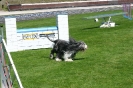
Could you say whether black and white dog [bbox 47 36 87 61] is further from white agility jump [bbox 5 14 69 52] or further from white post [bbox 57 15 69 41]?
white post [bbox 57 15 69 41]

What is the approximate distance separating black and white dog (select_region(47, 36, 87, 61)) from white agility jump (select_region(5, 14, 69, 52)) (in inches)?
138

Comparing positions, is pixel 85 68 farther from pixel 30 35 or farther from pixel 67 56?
pixel 30 35

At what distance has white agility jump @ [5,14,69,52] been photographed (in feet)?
55.5

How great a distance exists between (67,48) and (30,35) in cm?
495

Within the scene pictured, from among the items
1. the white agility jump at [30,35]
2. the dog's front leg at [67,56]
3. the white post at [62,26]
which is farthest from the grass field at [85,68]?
the white post at [62,26]

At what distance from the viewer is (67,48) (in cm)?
1302

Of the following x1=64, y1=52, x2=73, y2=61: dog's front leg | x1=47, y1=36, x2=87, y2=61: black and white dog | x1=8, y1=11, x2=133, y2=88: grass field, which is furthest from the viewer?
x1=64, y1=52, x2=73, y2=61: dog's front leg

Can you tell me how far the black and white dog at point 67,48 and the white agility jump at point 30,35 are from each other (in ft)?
11.5

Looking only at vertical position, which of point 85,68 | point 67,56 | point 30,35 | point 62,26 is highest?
point 62,26

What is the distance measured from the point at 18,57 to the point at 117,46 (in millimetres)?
4795

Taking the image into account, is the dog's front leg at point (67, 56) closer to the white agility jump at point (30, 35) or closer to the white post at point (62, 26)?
the white agility jump at point (30, 35)

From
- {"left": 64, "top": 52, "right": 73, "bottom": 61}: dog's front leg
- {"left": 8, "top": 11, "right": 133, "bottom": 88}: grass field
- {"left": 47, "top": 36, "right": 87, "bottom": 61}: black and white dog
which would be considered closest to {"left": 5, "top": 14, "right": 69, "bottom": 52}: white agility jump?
{"left": 8, "top": 11, "right": 133, "bottom": 88}: grass field

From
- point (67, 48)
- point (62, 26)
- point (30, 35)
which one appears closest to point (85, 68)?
point (67, 48)

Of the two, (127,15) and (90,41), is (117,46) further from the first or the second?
(127,15)
